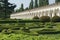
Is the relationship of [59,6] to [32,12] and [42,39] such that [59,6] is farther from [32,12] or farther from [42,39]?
[42,39]

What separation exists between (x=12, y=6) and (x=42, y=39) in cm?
4946

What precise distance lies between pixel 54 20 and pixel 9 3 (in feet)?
98.6

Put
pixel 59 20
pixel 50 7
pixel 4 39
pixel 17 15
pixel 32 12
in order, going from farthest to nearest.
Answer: pixel 17 15
pixel 32 12
pixel 50 7
pixel 59 20
pixel 4 39

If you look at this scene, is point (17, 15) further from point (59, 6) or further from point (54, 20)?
point (54, 20)

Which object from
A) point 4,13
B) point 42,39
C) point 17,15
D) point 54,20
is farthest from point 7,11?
point 42,39

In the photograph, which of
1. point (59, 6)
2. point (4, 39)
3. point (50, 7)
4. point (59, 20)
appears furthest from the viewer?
point (50, 7)

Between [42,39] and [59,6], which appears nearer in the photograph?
[42,39]

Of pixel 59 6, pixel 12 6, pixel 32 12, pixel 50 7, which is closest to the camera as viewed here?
pixel 59 6

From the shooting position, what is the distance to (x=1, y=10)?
173ft

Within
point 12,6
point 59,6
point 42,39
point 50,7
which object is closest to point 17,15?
point 12,6

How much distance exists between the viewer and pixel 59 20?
2480 cm

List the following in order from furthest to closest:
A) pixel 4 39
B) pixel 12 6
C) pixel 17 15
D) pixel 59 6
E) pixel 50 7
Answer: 1. pixel 17 15
2. pixel 12 6
3. pixel 50 7
4. pixel 59 6
5. pixel 4 39

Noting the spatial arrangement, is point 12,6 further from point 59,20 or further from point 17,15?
point 59,20

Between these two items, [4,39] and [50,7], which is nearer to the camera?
[4,39]
